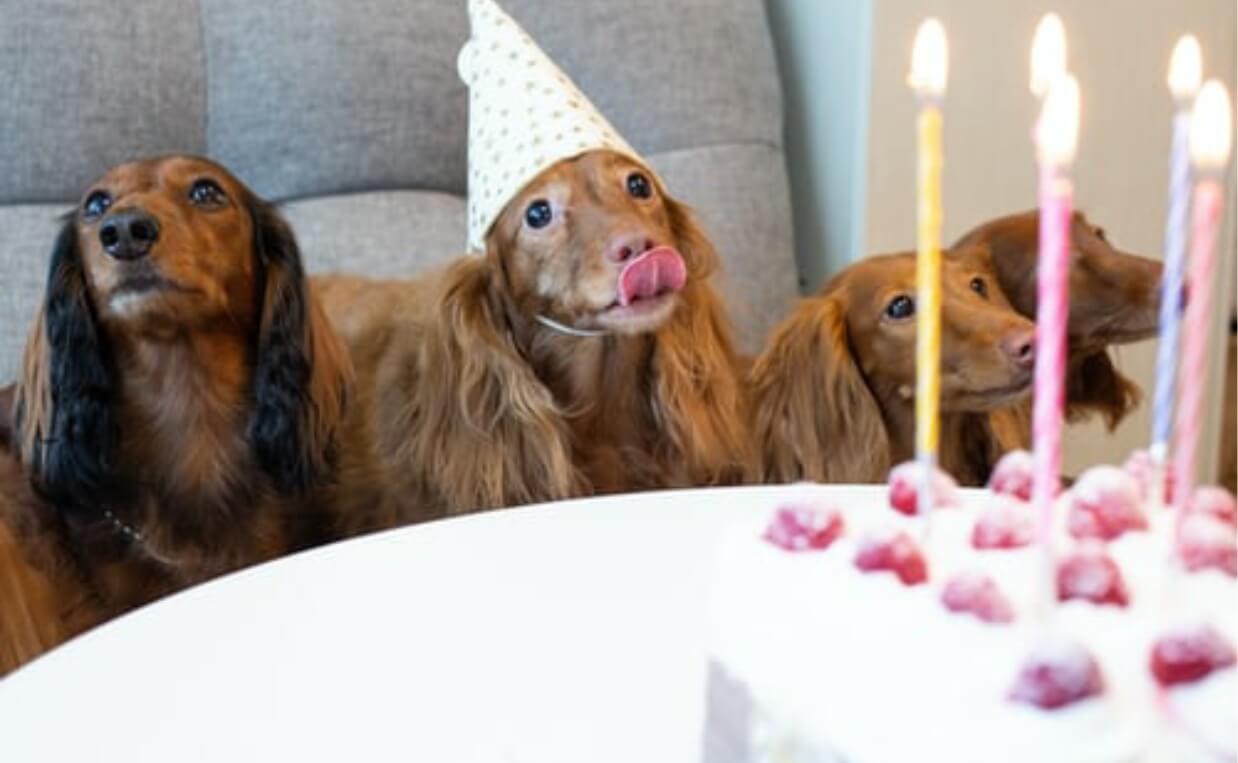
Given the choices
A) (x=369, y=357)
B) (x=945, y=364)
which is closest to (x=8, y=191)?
(x=369, y=357)

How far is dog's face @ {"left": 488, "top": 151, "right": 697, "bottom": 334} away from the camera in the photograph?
1.54m

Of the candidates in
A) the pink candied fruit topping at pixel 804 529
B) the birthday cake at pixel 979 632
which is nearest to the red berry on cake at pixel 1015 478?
the birthday cake at pixel 979 632

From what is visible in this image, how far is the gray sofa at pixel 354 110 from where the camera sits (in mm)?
2082

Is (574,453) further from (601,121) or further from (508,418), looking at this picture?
(601,121)

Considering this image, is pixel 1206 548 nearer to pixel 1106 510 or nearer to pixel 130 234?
pixel 1106 510

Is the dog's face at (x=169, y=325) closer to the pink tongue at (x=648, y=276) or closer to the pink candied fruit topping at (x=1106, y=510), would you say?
the pink tongue at (x=648, y=276)

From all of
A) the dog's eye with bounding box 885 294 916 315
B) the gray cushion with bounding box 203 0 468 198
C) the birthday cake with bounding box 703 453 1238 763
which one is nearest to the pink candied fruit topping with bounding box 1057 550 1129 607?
the birthday cake with bounding box 703 453 1238 763

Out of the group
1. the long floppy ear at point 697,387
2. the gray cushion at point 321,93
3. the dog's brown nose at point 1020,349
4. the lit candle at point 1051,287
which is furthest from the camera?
the gray cushion at point 321,93

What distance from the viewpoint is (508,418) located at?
165cm

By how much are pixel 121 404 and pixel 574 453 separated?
49 centimetres

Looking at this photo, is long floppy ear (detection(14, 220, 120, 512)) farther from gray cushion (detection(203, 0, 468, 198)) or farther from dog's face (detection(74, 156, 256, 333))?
gray cushion (detection(203, 0, 468, 198))

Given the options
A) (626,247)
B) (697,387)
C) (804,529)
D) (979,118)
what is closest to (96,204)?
(626,247)

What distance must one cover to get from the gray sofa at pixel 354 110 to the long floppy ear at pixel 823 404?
12.8 inches

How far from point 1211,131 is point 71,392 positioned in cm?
124
